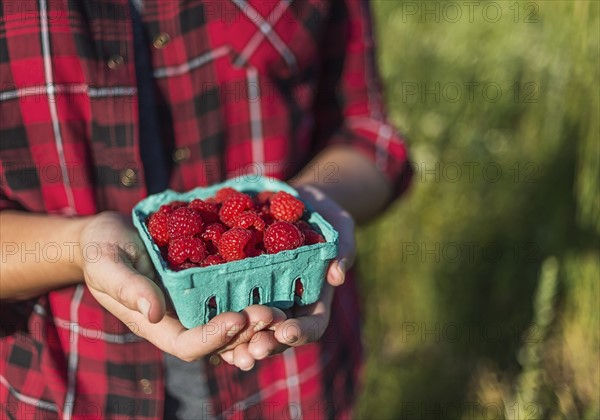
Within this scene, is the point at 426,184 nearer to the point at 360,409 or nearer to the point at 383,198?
the point at 360,409

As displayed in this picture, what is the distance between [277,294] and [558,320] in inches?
50.0

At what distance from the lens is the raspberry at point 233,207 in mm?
947

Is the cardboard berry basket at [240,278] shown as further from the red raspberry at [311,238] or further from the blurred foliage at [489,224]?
the blurred foliage at [489,224]

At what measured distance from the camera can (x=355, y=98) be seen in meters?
1.25

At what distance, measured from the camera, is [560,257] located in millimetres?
1931

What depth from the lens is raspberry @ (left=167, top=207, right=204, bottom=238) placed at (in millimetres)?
896

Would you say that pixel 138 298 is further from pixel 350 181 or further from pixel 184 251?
pixel 350 181

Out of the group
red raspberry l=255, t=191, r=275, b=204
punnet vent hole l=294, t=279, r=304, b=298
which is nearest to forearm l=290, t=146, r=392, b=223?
red raspberry l=255, t=191, r=275, b=204

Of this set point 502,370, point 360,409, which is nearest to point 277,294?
point 360,409

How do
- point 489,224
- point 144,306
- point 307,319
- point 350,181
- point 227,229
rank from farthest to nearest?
point 489,224, point 350,181, point 227,229, point 307,319, point 144,306

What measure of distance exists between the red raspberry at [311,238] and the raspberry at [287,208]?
0.09 feet

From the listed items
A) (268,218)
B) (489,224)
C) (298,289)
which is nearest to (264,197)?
(268,218)

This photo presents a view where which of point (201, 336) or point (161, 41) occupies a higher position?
point (161, 41)

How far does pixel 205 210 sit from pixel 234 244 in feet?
0.37
